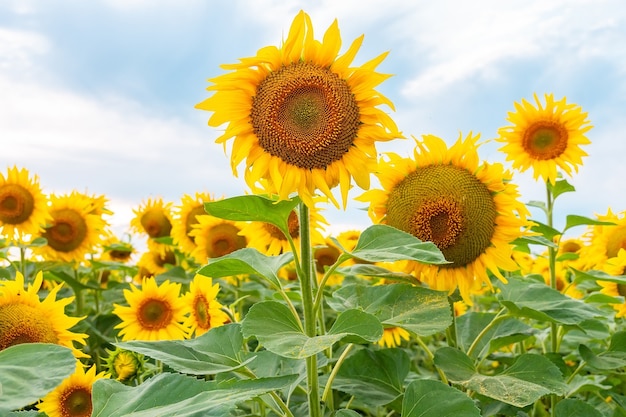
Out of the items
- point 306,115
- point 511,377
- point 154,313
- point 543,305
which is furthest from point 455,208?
point 154,313

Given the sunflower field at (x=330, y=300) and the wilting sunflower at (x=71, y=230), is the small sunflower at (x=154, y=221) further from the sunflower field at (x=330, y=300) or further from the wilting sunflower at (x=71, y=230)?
the sunflower field at (x=330, y=300)

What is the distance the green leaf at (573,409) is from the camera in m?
2.76

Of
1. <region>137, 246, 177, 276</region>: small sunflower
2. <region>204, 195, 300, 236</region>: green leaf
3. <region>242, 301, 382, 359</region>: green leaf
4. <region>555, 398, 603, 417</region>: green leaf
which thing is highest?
<region>137, 246, 177, 276</region>: small sunflower

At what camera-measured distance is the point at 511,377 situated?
102 inches

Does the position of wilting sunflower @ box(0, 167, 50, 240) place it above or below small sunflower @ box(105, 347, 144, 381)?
above

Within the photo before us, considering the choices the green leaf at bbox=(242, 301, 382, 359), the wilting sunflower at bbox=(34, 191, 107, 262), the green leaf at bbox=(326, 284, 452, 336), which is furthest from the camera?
the wilting sunflower at bbox=(34, 191, 107, 262)

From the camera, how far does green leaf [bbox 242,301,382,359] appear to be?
1.86 m

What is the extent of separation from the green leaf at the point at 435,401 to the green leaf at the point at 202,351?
1.83 feet

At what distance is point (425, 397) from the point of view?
85.1 inches

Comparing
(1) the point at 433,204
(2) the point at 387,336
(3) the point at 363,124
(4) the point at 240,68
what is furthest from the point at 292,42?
(2) the point at 387,336

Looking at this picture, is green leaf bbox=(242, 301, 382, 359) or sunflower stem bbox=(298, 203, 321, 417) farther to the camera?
sunflower stem bbox=(298, 203, 321, 417)

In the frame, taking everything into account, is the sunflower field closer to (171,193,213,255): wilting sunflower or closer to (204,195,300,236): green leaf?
(204,195,300,236): green leaf

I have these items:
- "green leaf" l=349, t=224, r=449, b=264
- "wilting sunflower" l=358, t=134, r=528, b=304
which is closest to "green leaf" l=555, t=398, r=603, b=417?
"wilting sunflower" l=358, t=134, r=528, b=304

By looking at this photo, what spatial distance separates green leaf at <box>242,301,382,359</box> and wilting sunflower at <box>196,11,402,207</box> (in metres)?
0.50
